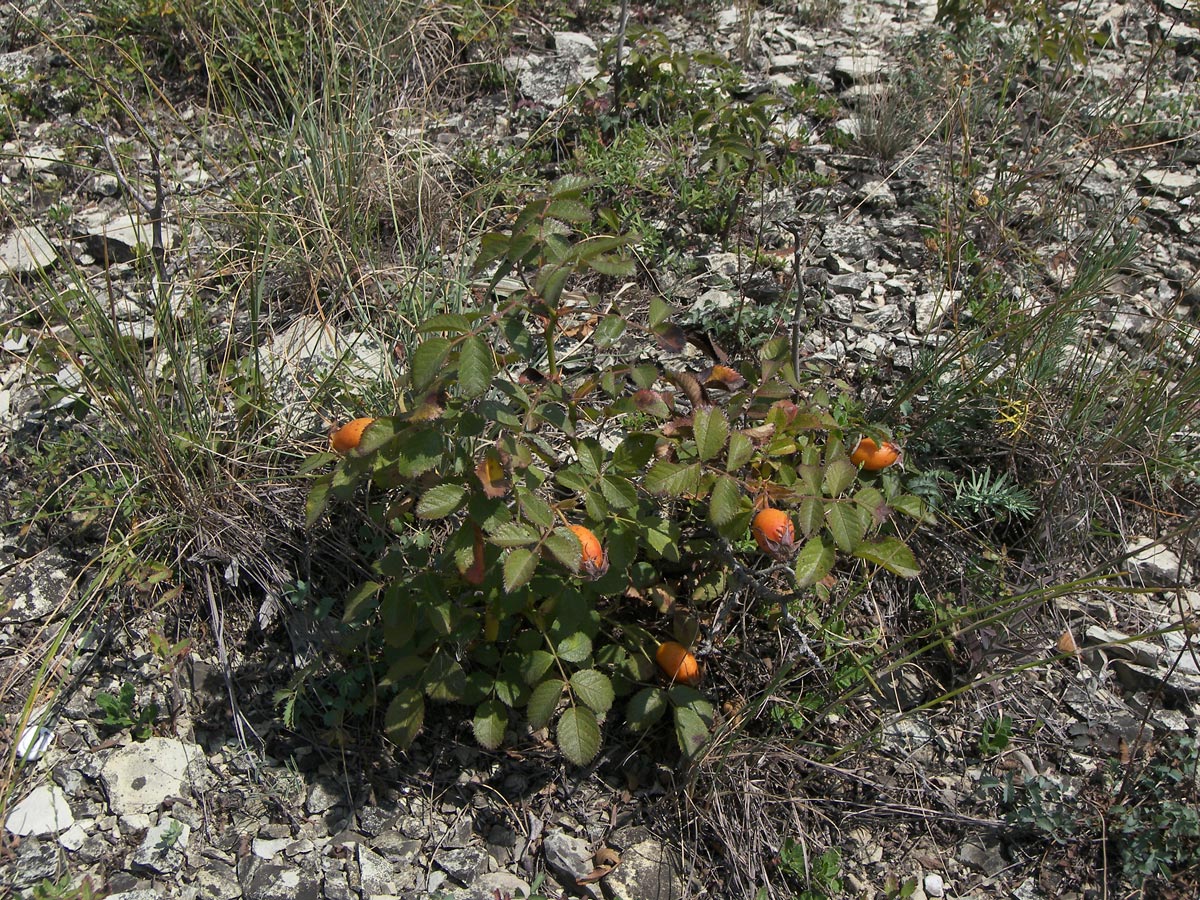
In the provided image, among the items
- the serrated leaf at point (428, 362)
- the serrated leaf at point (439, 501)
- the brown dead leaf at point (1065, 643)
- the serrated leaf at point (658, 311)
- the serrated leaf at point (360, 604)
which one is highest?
the serrated leaf at point (428, 362)

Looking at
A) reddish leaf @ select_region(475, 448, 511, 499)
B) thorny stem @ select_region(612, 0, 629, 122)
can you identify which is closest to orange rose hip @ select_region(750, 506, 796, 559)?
reddish leaf @ select_region(475, 448, 511, 499)

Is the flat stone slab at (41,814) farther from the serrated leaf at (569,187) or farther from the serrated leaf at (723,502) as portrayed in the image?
the serrated leaf at (569,187)

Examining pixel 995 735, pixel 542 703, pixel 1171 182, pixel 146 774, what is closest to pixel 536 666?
A: pixel 542 703

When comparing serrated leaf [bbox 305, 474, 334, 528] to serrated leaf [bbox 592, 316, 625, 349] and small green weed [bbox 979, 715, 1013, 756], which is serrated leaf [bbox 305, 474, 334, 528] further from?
small green weed [bbox 979, 715, 1013, 756]

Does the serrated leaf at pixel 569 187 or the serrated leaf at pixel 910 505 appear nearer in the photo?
the serrated leaf at pixel 569 187

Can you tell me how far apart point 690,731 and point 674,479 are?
1.88 feet

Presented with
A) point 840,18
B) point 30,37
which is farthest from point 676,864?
point 30,37

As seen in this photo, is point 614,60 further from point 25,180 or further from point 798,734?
point 798,734

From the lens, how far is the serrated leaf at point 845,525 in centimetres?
179

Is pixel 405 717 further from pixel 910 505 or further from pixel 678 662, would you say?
pixel 910 505

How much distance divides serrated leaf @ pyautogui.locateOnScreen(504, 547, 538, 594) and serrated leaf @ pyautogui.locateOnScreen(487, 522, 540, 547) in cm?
2

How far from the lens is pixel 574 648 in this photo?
1.96 m

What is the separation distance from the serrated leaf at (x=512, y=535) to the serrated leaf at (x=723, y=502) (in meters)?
0.33

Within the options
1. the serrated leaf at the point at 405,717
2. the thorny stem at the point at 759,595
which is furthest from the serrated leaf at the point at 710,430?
the serrated leaf at the point at 405,717
